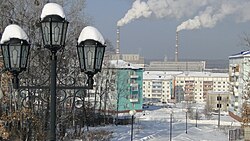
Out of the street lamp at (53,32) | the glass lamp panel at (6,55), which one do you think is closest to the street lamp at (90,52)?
the street lamp at (53,32)

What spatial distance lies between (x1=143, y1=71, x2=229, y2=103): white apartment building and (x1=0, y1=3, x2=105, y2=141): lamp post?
8227 centimetres

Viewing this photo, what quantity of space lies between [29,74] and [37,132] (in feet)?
8.18

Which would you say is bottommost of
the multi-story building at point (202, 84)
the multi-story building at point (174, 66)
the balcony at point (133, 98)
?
the balcony at point (133, 98)

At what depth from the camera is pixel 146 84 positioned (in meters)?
90.4

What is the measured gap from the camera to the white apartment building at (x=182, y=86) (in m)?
90.4

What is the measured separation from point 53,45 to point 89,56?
1.25 ft

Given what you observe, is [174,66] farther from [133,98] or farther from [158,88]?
[133,98]

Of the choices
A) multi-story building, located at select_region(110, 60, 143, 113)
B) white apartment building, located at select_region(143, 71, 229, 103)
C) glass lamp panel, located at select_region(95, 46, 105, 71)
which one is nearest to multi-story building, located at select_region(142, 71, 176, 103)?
white apartment building, located at select_region(143, 71, 229, 103)

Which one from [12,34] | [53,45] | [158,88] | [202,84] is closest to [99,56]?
[53,45]

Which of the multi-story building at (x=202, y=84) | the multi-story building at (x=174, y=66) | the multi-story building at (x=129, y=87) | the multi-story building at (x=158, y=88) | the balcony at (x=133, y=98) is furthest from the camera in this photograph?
the multi-story building at (x=174, y=66)

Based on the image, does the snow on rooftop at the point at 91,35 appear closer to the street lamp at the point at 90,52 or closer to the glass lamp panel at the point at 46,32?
the street lamp at the point at 90,52

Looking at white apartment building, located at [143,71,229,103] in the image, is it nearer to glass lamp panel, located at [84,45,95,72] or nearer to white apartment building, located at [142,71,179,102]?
white apartment building, located at [142,71,179,102]

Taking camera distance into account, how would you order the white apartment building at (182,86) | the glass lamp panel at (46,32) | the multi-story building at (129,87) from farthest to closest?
the white apartment building at (182,86) → the multi-story building at (129,87) → the glass lamp panel at (46,32)

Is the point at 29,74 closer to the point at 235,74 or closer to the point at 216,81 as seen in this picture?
the point at 235,74
